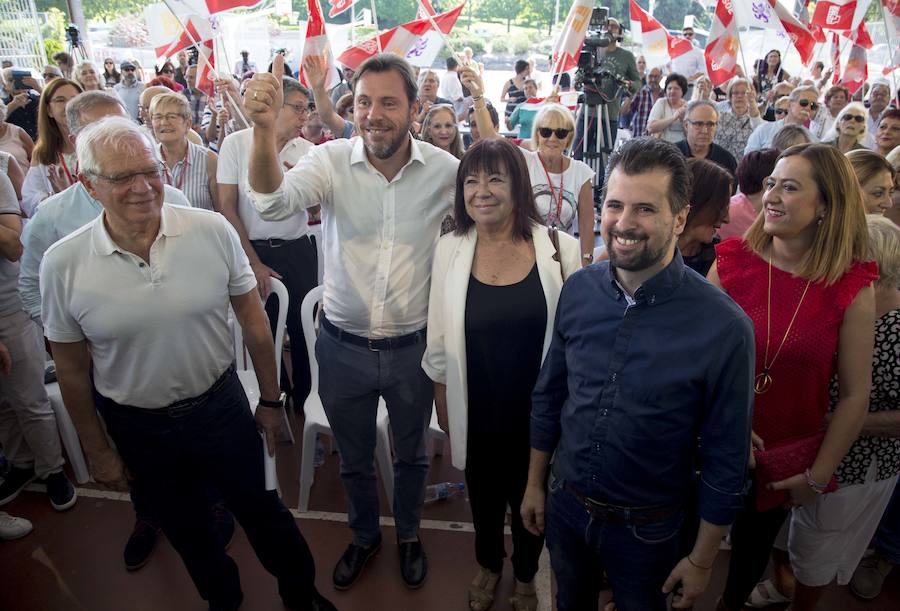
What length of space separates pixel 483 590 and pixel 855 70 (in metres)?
7.14

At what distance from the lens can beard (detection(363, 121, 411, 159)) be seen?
Answer: 2.12 m

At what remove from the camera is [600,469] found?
63.5 inches

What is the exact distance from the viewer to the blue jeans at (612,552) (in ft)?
5.32

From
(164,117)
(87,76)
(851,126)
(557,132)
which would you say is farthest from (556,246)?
(87,76)

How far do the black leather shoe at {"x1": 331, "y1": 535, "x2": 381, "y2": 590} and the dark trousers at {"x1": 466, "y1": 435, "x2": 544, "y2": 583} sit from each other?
23.5 inches

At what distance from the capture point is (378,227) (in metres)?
2.20

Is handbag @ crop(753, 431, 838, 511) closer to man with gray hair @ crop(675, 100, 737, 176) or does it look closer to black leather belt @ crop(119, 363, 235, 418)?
black leather belt @ crop(119, 363, 235, 418)

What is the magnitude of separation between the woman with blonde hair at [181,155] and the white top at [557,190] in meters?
2.02

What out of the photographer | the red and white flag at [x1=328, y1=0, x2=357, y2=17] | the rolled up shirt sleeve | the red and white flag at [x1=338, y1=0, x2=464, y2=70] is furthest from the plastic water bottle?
the photographer

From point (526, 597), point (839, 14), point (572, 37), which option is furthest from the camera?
point (839, 14)

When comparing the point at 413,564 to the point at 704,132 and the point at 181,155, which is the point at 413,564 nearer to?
the point at 181,155

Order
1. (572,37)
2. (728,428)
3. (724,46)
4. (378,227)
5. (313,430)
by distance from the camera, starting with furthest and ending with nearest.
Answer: (724,46), (572,37), (313,430), (378,227), (728,428)

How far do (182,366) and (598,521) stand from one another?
4.56 ft

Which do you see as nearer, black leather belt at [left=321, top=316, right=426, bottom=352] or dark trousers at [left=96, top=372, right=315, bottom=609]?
dark trousers at [left=96, top=372, right=315, bottom=609]
